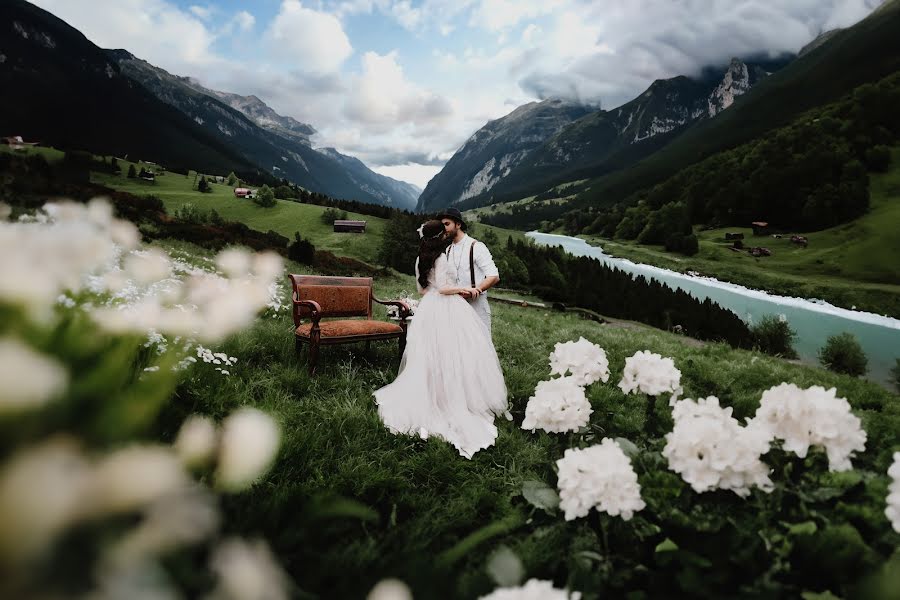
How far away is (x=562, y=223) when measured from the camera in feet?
497

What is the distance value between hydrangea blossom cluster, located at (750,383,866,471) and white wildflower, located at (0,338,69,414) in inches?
119

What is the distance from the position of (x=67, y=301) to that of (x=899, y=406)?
1236 cm

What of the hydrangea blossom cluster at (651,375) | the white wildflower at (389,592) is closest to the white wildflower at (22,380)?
the white wildflower at (389,592)

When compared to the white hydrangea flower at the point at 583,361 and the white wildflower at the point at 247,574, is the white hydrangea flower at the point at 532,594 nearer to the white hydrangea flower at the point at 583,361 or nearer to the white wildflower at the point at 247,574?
the white wildflower at the point at 247,574

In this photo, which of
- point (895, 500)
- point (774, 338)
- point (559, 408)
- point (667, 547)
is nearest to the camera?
point (895, 500)

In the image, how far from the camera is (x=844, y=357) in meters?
18.0

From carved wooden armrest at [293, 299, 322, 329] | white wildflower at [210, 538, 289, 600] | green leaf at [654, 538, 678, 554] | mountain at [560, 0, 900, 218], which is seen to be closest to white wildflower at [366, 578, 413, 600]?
white wildflower at [210, 538, 289, 600]

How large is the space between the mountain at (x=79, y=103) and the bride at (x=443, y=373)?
140605 mm

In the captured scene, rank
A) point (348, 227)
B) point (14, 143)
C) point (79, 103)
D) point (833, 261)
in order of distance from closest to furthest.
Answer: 1. point (14, 143)
2. point (348, 227)
3. point (833, 261)
4. point (79, 103)

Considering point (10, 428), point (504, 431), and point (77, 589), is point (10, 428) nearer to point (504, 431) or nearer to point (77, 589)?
point (77, 589)

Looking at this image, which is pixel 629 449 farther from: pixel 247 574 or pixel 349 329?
pixel 349 329

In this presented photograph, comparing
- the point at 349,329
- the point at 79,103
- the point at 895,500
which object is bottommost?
the point at 349,329

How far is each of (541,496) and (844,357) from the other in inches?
828

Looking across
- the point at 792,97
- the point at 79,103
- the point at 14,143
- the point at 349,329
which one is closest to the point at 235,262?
the point at 349,329
